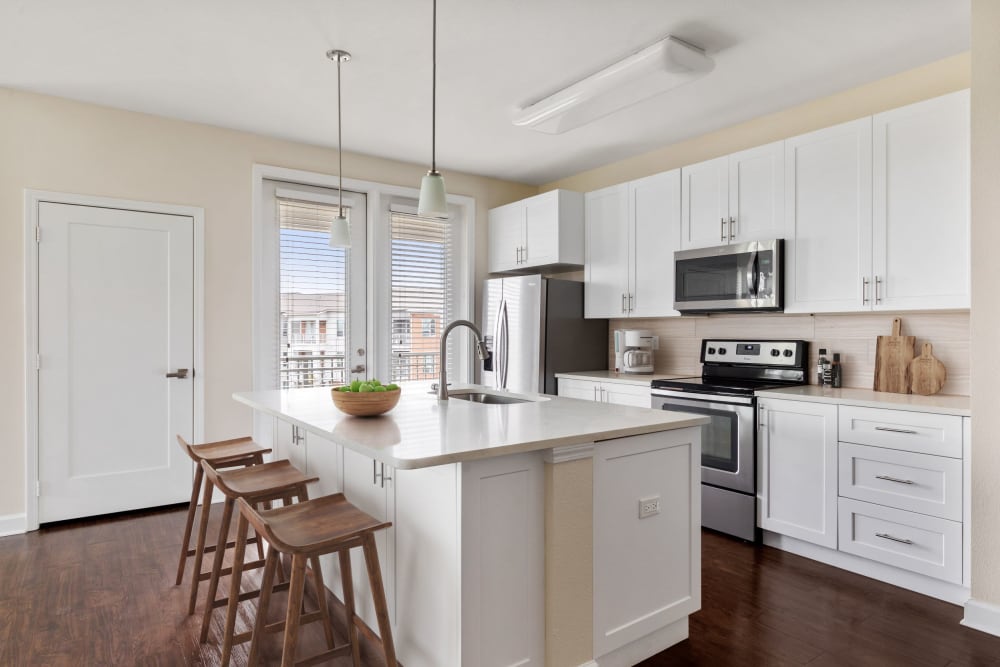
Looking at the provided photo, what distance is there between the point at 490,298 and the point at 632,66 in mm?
2516

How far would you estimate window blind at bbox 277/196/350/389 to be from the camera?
14.4ft

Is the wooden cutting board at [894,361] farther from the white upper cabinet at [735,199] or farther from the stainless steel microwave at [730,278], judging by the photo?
the white upper cabinet at [735,199]

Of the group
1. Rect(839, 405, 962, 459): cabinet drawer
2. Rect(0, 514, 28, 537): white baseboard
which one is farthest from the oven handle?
Rect(0, 514, 28, 537): white baseboard

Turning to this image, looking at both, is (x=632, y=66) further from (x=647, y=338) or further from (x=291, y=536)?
(x=291, y=536)

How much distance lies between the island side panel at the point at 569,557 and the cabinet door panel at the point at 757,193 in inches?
89.0

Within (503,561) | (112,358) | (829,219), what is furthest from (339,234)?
(829,219)

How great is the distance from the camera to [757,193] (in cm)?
351

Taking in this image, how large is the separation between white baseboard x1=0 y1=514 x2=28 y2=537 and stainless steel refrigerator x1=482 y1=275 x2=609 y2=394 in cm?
317

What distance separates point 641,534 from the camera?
6.88 feet

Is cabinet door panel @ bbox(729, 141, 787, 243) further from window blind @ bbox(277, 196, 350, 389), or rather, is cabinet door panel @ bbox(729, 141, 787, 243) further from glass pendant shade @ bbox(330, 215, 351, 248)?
window blind @ bbox(277, 196, 350, 389)

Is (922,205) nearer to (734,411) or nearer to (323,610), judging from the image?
(734,411)

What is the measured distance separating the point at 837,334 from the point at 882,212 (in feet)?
2.56

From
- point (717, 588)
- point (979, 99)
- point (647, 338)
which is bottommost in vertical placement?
point (717, 588)

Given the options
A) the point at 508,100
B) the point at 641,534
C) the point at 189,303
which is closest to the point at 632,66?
the point at 508,100
